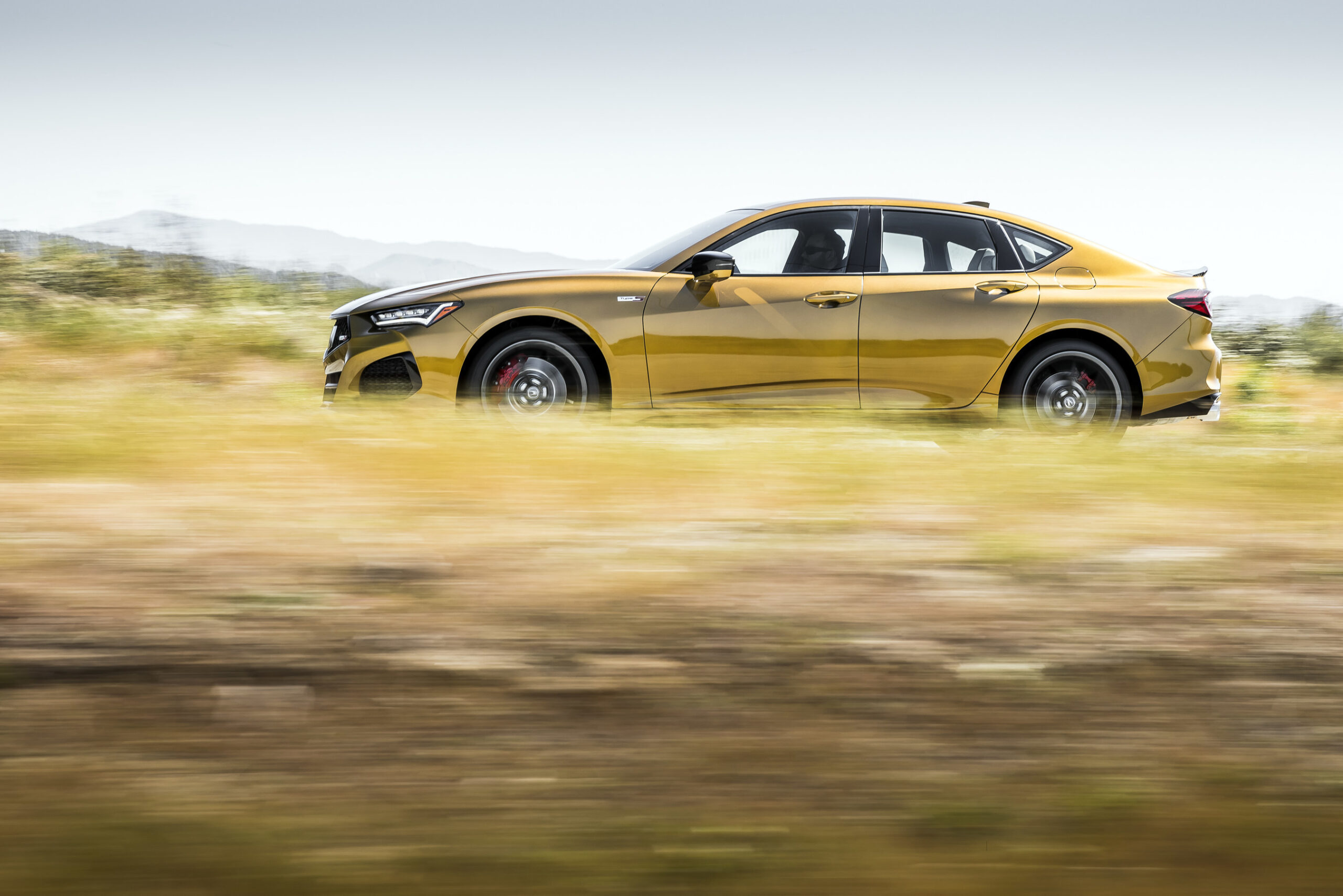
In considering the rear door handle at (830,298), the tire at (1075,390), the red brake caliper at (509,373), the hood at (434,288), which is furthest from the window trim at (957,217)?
the red brake caliper at (509,373)

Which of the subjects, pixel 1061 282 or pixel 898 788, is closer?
pixel 898 788

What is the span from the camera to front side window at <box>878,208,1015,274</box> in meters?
7.30

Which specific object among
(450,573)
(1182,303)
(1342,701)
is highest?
(1182,303)

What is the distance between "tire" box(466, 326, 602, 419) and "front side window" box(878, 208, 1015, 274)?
5.96 ft

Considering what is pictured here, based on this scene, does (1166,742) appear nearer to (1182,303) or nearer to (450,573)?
(450,573)

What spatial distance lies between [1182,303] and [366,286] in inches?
296

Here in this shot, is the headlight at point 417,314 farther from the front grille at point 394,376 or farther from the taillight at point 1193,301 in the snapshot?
the taillight at point 1193,301

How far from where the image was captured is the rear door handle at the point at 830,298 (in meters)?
7.06

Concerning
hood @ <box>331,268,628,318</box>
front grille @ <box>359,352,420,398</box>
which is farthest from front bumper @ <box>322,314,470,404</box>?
hood @ <box>331,268,628,318</box>

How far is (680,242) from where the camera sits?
742 cm

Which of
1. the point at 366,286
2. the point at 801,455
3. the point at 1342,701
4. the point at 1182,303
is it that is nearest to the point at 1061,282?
the point at 1182,303

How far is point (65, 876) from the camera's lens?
246cm

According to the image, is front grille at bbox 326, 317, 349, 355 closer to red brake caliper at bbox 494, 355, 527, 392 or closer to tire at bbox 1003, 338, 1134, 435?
red brake caliper at bbox 494, 355, 527, 392

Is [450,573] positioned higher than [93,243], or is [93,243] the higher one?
[93,243]
